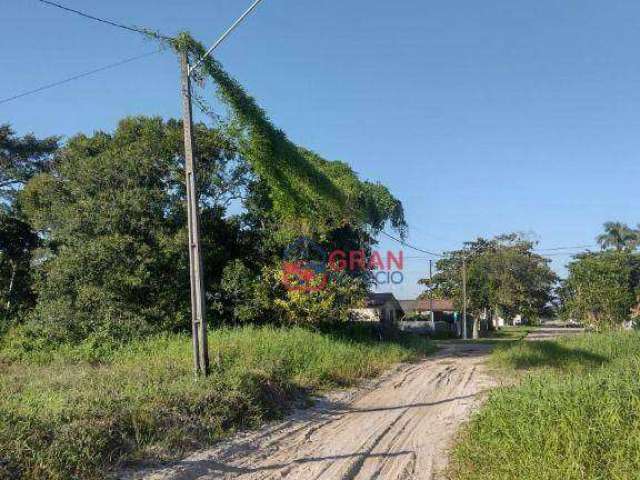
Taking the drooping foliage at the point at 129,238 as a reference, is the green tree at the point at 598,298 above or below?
below

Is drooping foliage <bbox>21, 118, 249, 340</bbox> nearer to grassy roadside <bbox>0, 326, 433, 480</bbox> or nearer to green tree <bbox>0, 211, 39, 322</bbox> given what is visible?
grassy roadside <bbox>0, 326, 433, 480</bbox>

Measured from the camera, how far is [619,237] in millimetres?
54875

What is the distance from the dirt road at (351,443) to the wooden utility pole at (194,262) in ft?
6.61

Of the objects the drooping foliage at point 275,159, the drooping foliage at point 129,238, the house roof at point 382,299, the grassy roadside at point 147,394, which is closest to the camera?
the grassy roadside at point 147,394

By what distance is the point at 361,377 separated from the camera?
520 inches

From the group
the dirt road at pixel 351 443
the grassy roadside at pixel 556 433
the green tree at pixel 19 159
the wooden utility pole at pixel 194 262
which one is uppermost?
the green tree at pixel 19 159

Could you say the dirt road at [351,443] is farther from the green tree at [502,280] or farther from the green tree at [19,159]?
the green tree at [502,280]

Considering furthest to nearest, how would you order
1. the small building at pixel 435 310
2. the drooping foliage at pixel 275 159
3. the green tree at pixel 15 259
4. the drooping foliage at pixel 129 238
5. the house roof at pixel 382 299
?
the small building at pixel 435 310
the house roof at pixel 382 299
the green tree at pixel 15 259
the drooping foliage at pixel 129 238
the drooping foliage at pixel 275 159

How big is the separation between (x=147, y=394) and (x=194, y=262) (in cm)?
258

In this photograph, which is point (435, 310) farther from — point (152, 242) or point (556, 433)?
point (556, 433)

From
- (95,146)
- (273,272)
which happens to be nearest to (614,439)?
(273,272)

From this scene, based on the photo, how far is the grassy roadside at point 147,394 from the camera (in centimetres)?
570
